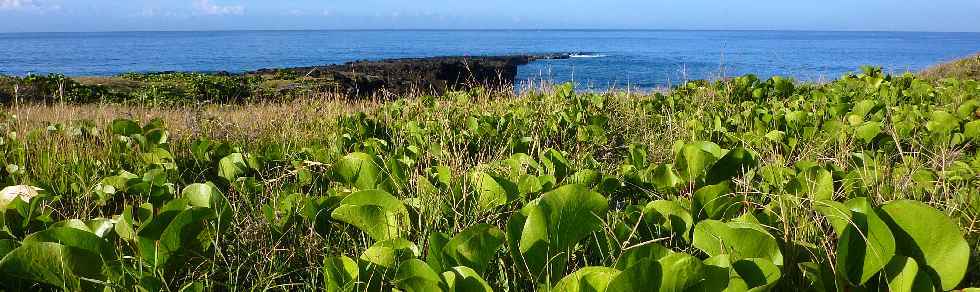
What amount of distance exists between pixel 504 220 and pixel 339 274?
97 cm

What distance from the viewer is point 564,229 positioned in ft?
5.74

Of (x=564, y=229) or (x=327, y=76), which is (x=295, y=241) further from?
(x=327, y=76)

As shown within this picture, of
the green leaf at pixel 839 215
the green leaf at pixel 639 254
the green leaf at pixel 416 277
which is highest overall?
the green leaf at pixel 839 215

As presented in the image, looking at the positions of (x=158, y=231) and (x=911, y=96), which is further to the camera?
(x=911, y=96)

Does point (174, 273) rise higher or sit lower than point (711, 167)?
lower

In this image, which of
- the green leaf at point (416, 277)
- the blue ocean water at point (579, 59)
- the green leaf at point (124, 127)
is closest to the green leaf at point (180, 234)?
the green leaf at point (416, 277)

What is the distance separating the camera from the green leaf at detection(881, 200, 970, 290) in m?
1.50

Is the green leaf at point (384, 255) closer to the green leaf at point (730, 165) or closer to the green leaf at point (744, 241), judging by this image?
the green leaf at point (744, 241)

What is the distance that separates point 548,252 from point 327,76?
19.0m

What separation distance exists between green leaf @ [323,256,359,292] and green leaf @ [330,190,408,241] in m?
0.31

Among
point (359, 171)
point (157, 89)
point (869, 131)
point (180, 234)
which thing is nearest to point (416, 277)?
point (180, 234)

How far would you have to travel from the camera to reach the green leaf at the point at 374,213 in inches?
77.6

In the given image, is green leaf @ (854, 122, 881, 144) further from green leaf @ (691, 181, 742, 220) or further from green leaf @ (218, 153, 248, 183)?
green leaf @ (218, 153, 248, 183)

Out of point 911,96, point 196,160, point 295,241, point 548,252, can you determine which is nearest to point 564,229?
point 548,252
